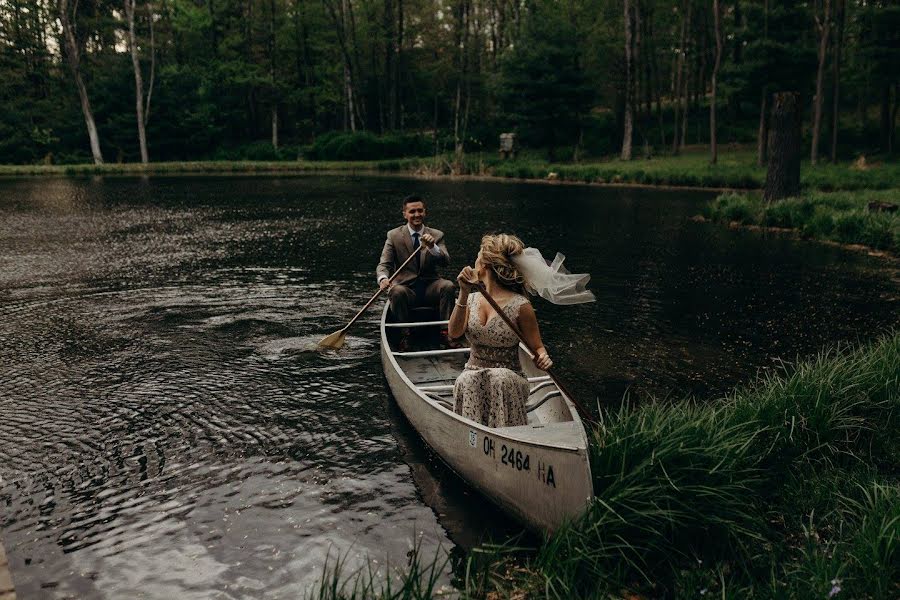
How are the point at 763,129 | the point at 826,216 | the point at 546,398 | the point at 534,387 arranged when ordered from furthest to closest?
the point at 763,129, the point at 826,216, the point at 534,387, the point at 546,398

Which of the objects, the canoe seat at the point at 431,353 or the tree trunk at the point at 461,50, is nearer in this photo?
the canoe seat at the point at 431,353

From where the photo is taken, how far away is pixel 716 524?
459cm

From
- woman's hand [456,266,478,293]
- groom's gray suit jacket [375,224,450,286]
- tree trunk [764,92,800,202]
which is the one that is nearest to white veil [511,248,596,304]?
woman's hand [456,266,478,293]

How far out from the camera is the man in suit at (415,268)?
915 cm

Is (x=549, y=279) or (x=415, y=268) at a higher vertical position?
(x=549, y=279)

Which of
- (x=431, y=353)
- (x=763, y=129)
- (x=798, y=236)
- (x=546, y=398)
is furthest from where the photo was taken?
(x=763, y=129)

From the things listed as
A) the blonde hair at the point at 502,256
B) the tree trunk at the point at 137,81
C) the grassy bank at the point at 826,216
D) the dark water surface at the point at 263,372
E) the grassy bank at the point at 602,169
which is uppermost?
the tree trunk at the point at 137,81

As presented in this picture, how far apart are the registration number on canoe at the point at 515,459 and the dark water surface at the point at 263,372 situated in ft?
2.02

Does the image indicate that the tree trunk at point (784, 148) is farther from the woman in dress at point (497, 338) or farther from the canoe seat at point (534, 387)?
the woman in dress at point (497, 338)

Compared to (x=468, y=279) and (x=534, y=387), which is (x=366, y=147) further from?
(x=468, y=279)

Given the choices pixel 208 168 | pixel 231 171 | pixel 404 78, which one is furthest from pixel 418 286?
pixel 404 78

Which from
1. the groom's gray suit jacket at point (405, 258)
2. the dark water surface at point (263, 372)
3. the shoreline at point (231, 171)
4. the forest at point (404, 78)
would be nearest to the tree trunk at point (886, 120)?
the forest at point (404, 78)

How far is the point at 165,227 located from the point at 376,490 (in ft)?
59.9

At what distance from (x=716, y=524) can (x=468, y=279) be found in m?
2.42
